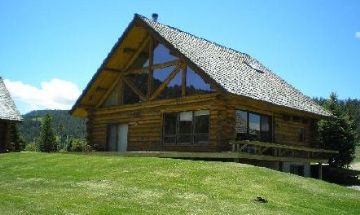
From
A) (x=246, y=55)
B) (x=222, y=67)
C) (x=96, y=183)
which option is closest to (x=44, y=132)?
(x=246, y=55)

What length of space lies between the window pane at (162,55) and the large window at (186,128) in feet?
11.7

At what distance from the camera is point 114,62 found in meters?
33.4

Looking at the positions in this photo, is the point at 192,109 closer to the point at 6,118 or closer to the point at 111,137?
the point at 111,137

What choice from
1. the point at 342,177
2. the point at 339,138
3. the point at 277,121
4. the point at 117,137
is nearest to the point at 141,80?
the point at 117,137

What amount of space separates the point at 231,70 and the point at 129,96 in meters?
7.77

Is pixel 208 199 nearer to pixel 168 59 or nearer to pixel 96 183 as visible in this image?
pixel 96 183

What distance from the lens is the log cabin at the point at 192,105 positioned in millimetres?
26875

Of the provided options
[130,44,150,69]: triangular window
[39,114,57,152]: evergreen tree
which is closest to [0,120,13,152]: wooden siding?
[130,44,150,69]: triangular window

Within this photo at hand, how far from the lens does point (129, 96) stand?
1318 inches

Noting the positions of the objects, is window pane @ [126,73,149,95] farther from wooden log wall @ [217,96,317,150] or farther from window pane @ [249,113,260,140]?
window pane @ [249,113,260,140]

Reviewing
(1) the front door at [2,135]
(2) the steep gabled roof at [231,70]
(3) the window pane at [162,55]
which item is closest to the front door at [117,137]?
(2) the steep gabled roof at [231,70]

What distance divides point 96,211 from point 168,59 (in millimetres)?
19115

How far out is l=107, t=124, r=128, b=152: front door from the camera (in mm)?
33656

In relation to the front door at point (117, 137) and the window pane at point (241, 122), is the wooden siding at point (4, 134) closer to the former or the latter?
the front door at point (117, 137)
